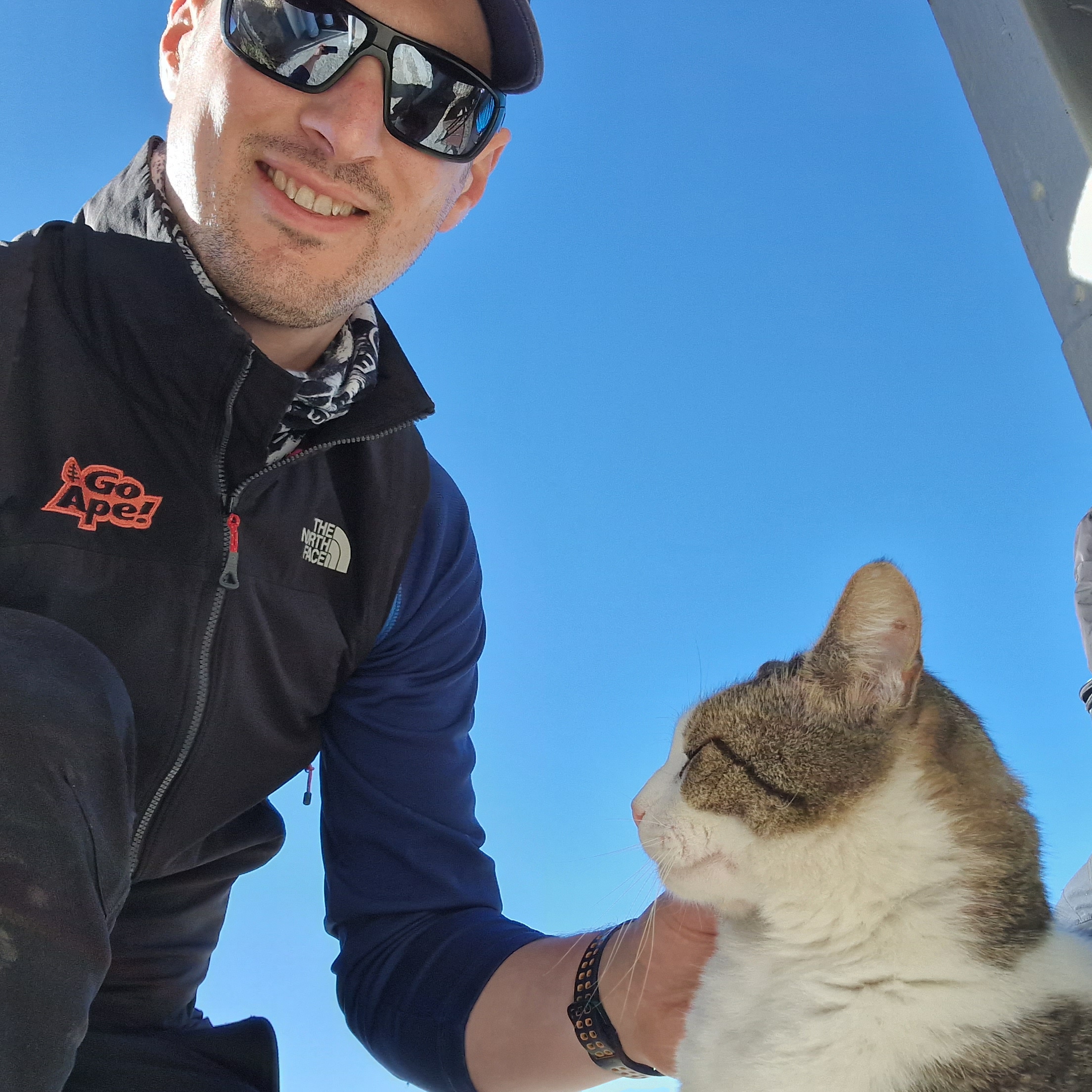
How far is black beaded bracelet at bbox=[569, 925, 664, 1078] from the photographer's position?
5.31ft

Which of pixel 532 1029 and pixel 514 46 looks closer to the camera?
pixel 532 1029

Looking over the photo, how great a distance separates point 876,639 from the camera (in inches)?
53.1

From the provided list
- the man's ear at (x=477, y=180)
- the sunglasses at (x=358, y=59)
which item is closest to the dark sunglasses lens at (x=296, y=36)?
the sunglasses at (x=358, y=59)

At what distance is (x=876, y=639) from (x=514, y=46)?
158 centimetres

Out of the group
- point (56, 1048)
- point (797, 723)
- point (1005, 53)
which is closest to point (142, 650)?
point (56, 1048)

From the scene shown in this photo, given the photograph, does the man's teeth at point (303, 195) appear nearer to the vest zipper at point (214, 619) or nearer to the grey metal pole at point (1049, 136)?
the vest zipper at point (214, 619)

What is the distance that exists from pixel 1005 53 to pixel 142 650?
9.77 feet

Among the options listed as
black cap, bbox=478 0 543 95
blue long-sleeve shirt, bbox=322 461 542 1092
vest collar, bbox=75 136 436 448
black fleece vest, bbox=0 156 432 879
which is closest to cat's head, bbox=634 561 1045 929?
blue long-sleeve shirt, bbox=322 461 542 1092

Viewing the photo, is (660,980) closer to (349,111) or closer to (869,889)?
(869,889)

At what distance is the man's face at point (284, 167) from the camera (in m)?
2.00

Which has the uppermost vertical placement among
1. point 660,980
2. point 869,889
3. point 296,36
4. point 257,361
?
point 296,36

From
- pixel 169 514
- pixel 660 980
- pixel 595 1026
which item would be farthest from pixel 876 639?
pixel 169 514

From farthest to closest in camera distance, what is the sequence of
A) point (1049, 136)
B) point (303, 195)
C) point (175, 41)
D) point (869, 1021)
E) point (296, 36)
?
point (1049, 136) < point (175, 41) < point (303, 195) < point (296, 36) < point (869, 1021)

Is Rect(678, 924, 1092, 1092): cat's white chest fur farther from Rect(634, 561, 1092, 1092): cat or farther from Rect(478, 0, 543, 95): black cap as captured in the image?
Rect(478, 0, 543, 95): black cap
